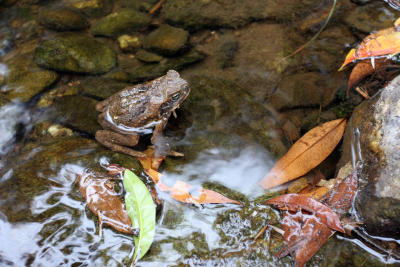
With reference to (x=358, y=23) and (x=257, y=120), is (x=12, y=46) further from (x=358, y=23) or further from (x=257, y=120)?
(x=358, y=23)

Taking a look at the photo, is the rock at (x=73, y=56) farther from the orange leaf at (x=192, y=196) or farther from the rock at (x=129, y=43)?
the orange leaf at (x=192, y=196)

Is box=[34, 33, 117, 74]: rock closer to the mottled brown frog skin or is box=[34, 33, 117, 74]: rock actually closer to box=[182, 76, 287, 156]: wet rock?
the mottled brown frog skin

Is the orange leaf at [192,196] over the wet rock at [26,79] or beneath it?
beneath

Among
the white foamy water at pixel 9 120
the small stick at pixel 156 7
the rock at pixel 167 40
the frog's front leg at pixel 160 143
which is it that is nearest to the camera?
the frog's front leg at pixel 160 143

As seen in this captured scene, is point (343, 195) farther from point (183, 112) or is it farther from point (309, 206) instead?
point (183, 112)

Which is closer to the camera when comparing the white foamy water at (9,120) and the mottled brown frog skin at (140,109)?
the mottled brown frog skin at (140,109)

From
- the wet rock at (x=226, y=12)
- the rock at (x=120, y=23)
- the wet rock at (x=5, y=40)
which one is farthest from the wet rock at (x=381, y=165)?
the wet rock at (x=5, y=40)

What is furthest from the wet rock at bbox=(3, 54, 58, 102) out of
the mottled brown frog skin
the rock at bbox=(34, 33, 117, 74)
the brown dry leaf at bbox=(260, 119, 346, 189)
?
the brown dry leaf at bbox=(260, 119, 346, 189)

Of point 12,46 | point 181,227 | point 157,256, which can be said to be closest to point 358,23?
point 181,227
